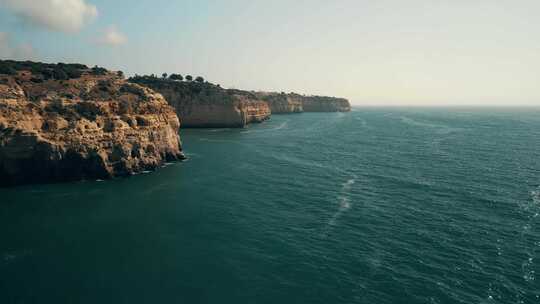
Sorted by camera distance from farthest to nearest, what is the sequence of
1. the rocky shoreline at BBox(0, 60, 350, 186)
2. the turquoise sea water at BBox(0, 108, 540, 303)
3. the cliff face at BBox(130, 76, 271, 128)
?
1. the cliff face at BBox(130, 76, 271, 128)
2. the rocky shoreline at BBox(0, 60, 350, 186)
3. the turquoise sea water at BBox(0, 108, 540, 303)

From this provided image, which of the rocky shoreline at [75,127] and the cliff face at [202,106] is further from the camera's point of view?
the cliff face at [202,106]

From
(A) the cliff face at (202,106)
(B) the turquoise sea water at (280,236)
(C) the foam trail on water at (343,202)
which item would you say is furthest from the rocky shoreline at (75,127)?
(A) the cliff face at (202,106)

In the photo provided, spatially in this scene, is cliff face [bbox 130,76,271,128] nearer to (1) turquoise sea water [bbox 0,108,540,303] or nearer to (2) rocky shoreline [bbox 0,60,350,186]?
(2) rocky shoreline [bbox 0,60,350,186]

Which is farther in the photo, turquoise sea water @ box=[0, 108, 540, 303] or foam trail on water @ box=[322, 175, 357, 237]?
foam trail on water @ box=[322, 175, 357, 237]

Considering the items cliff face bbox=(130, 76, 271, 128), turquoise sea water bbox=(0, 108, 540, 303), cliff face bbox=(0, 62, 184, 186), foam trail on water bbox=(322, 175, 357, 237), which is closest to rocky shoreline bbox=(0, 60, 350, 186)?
cliff face bbox=(0, 62, 184, 186)

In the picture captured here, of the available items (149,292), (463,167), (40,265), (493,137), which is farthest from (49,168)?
(493,137)

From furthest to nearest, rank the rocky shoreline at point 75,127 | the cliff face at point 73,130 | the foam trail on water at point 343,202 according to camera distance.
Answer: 1. the rocky shoreline at point 75,127
2. the cliff face at point 73,130
3. the foam trail on water at point 343,202

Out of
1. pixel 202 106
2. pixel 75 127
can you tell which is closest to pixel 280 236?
pixel 75 127

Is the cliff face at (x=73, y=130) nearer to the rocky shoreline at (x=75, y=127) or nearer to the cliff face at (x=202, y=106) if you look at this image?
the rocky shoreline at (x=75, y=127)
